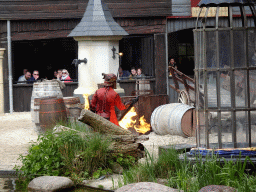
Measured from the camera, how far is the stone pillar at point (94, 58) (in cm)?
1477

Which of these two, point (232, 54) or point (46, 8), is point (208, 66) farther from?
point (46, 8)

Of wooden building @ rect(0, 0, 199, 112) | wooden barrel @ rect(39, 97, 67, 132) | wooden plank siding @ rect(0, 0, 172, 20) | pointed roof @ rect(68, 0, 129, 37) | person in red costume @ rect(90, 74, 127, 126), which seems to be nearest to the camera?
person in red costume @ rect(90, 74, 127, 126)

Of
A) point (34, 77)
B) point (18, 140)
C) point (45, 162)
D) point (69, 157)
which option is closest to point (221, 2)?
point (69, 157)

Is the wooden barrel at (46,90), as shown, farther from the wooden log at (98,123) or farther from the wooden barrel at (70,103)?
the wooden log at (98,123)

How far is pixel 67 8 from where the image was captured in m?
19.6

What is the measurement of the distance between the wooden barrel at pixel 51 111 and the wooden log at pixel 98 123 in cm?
357

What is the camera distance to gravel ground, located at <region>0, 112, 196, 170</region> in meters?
10.2

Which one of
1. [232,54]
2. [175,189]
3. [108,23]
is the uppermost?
[108,23]

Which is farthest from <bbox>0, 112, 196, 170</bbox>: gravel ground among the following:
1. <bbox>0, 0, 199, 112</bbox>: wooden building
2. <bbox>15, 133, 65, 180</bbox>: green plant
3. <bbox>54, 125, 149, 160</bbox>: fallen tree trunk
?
<bbox>0, 0, 199, 112</bbox>: wooden building

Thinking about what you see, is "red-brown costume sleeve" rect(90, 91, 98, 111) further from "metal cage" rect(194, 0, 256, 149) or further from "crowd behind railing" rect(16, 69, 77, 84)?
"crowd behind railing" rect(16, 69, 77, 84)

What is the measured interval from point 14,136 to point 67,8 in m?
7.31

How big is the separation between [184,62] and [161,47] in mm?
2692

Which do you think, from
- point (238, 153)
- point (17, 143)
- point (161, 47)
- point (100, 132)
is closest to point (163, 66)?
point (161, 47)

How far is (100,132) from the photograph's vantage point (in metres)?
9.43
